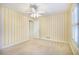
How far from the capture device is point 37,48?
72.4 inches

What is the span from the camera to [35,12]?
1.84 meters

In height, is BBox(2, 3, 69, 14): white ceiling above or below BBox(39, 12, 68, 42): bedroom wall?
above

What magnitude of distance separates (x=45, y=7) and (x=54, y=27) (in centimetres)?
35

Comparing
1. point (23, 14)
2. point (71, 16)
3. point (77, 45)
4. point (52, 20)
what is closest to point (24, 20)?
point (23, 14)

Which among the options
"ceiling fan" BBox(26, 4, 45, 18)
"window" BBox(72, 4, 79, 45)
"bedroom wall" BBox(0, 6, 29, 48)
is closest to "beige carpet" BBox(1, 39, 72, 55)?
"bedroom wall" BBox(0, 6, 29, 48)

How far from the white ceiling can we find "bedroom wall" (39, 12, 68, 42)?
3.4 inches

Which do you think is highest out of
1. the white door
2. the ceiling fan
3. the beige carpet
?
the ceiling fan

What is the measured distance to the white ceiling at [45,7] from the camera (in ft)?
5.99

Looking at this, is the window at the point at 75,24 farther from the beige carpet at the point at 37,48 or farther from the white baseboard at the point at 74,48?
the beige carpet at the point at 37,48

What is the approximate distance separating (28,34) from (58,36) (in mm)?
482

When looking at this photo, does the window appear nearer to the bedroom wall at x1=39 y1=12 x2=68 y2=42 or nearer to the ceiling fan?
the bedroom wall at x1=39 y1=12 x2=68 y2=42

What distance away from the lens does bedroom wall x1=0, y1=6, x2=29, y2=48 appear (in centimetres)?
182

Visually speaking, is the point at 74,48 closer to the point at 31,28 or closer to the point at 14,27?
the point at 31,28

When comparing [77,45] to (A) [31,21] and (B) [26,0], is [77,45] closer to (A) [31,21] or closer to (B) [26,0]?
(A) [31,21]
